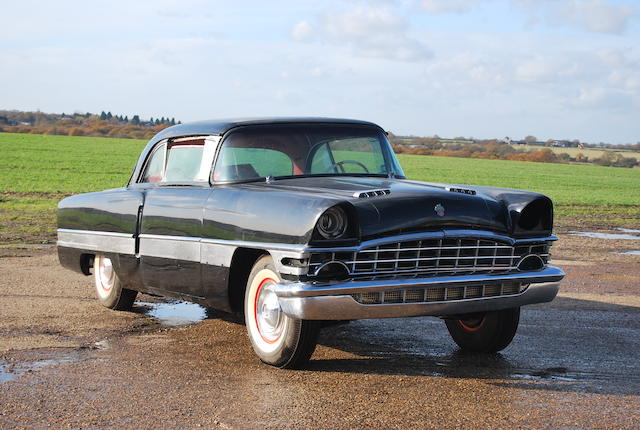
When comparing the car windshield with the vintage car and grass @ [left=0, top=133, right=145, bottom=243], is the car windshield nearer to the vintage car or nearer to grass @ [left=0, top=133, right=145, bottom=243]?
the vintage car

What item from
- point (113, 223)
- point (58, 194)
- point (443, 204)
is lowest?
point (58, 194)

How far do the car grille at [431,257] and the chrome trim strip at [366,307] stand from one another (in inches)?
7.2

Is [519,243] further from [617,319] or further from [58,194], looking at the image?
[58,194]

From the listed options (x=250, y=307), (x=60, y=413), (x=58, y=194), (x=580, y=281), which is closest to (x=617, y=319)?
(x=580, y=281)

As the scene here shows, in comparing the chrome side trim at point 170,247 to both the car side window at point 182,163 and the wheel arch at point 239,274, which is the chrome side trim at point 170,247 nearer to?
the wheel arch at point 239,274

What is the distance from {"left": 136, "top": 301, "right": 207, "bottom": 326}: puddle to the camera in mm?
7570

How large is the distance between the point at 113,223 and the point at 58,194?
18576 mm

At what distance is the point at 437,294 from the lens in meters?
5.49

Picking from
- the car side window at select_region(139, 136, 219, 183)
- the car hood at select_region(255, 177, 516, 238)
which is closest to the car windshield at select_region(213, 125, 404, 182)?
the car side window at select_region(139, 136, 219, 183)

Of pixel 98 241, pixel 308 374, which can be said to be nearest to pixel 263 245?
pixel 308 374

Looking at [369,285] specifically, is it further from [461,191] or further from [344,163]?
[344,163]

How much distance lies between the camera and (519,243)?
19.3 ft

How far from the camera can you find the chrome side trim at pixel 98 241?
7.06m

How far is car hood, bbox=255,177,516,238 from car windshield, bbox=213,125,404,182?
0.45m
